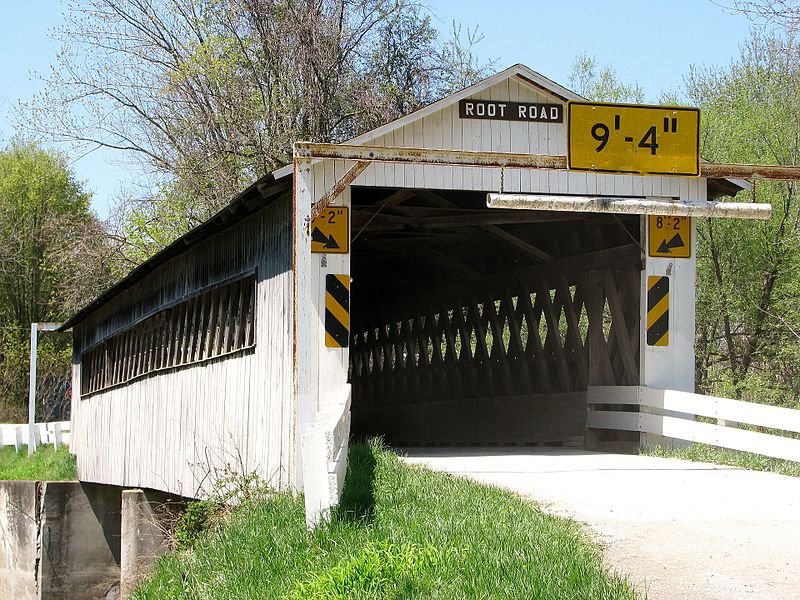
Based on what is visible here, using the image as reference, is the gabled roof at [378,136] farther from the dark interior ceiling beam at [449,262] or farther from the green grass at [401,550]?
the dark interior ceiling beam at [449,262]

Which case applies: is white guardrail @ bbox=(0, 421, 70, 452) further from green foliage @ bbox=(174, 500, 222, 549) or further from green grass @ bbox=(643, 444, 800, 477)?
green grass @ bbox=(643, 444, 800, 477)

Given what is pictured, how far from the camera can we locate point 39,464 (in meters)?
28.3

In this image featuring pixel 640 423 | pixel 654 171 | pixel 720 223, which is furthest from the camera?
pixel 720 223

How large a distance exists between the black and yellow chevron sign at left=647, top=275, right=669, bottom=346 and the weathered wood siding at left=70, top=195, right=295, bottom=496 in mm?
4255

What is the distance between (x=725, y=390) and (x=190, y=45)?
1694 cm

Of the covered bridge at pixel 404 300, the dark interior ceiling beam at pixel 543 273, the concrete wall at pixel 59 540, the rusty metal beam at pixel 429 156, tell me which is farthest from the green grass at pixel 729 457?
the concrete wall at pixel 59 540

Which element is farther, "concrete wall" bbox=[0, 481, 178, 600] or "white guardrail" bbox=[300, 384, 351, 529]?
"concrete wall" bbox=[0, 481, 178, 600]

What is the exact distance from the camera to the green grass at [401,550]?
609 cm

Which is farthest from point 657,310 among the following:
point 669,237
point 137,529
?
point 137,529

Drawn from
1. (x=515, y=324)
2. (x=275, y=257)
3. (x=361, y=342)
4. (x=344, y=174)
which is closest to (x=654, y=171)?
(x=344, y=174)

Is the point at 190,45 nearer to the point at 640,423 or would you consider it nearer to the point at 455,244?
the point at 455,244

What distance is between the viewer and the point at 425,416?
2233cm

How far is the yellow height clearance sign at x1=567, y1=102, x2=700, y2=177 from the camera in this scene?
418 inches

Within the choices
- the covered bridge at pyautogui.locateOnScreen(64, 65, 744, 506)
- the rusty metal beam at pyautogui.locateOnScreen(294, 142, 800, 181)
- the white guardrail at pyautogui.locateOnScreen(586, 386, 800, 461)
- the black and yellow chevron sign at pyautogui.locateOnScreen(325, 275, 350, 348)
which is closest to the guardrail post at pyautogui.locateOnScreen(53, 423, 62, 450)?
the covered bridge at pyautogui.locateOnScreen(64, 65, 744, 506)
